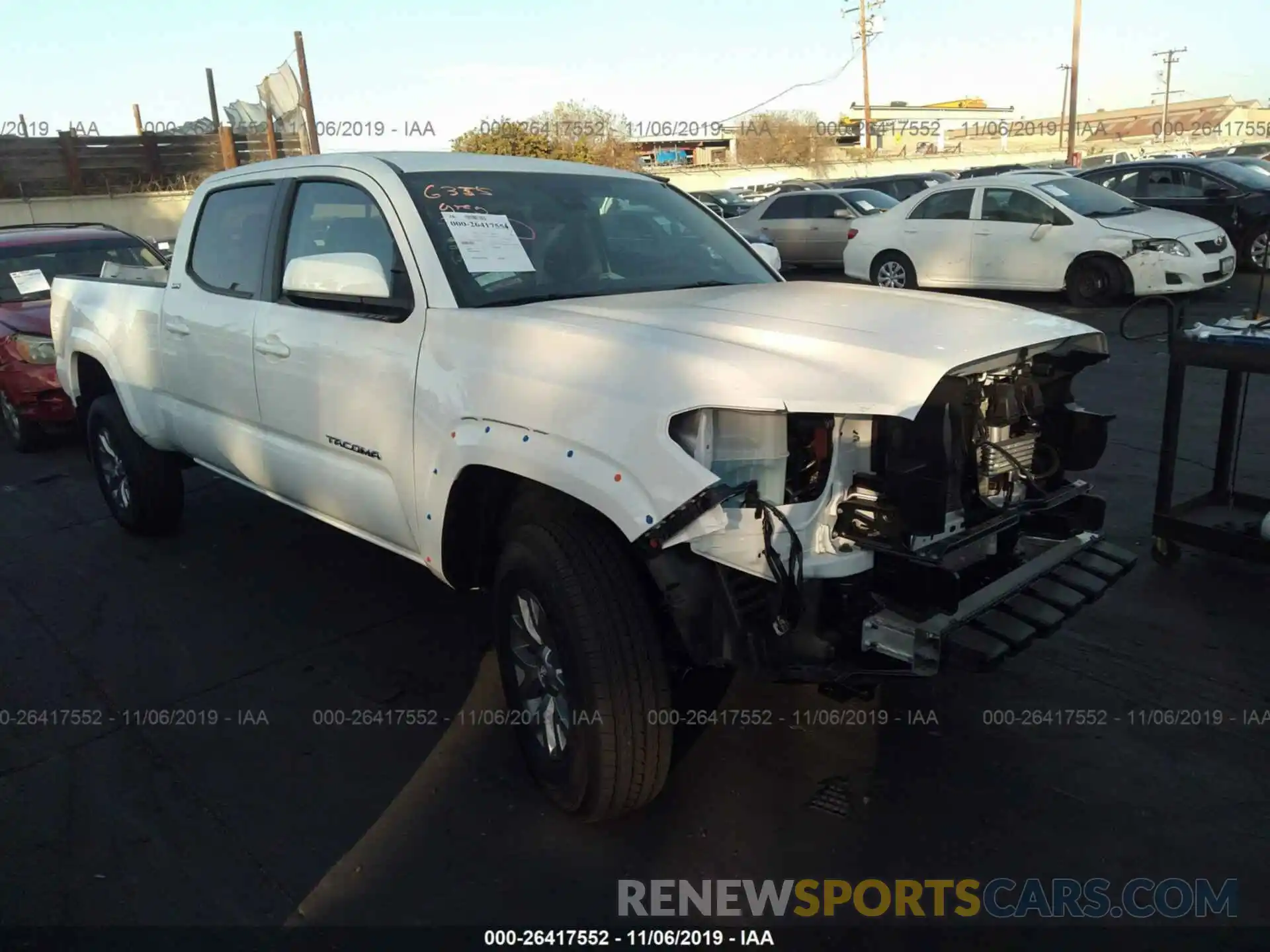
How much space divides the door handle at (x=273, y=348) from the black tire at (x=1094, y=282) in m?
10.1

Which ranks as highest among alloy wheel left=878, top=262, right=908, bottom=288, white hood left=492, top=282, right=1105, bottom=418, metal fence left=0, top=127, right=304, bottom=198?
metal fence left=0, top=127, right=304, bottom=198

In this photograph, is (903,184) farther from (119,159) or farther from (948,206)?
(119,159)

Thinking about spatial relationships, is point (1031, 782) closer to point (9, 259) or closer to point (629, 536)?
point (629, 536)

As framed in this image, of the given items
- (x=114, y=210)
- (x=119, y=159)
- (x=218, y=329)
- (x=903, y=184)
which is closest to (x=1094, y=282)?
(x=903, y=184)

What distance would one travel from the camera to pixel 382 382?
331cm

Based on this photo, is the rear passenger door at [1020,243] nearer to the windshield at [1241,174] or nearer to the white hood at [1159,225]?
the white hood at [1159,225]

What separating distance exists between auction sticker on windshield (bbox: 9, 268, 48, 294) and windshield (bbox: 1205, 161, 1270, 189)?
535 inches

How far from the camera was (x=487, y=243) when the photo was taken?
3.39 m

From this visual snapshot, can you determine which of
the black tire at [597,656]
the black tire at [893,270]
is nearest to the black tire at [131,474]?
the black tire at [597,656]

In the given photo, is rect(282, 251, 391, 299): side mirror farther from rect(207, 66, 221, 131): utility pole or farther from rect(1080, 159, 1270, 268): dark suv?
rect(207, 66, 221, 131): utility pole

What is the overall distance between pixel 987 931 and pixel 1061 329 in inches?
65.2

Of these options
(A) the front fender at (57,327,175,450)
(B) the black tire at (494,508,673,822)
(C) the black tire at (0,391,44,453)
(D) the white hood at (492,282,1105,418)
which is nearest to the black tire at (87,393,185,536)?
(A) the front fender at (57,327,175,450)

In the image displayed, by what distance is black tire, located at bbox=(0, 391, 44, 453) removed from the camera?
7.50 m

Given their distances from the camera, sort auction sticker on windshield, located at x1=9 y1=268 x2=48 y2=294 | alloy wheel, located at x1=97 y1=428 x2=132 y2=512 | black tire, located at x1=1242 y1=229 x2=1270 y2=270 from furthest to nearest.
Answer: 1. black tire, located at x1=1242 y1=229 x2=1270 y2=270
2. auction sticker on windshield, located at x1=9 y1=268 x2=48 y2=294
3. alloy wheel, located at x1=97 y1=428 x2=132 y2=512
